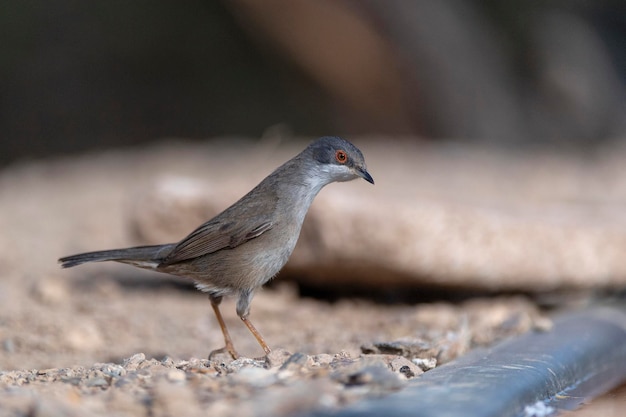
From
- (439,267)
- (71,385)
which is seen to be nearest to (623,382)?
(439,267)

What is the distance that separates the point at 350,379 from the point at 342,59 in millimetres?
A: 11393

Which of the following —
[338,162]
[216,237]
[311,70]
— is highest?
[311,70]

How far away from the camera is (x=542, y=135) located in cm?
1445

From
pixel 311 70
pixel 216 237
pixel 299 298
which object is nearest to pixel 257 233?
pixel 216 237

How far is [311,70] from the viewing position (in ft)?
48.1

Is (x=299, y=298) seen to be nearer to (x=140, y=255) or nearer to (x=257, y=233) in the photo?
(x=140, y=255)

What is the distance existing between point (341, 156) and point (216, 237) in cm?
82

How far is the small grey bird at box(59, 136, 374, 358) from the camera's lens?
4703 millimetres

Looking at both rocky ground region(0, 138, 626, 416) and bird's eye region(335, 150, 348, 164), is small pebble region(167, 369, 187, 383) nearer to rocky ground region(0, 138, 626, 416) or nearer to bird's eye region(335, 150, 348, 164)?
rocky ground region(0, 138, 626, 416)

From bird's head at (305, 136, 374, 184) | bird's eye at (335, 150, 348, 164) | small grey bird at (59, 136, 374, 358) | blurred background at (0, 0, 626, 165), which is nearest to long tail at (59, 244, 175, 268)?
small grey bird at (59, 136, 374, 358)

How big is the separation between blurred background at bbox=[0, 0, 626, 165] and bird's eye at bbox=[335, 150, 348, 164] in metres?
8.96

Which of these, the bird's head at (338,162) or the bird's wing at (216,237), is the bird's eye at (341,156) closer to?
the bird's head at (338,162)

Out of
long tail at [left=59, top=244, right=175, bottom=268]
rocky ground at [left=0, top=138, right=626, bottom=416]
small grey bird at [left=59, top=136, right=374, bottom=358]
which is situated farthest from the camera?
long tail at [left=59, top=244, right=175, bottom=268]

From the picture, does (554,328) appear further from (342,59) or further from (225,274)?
(342,59)
